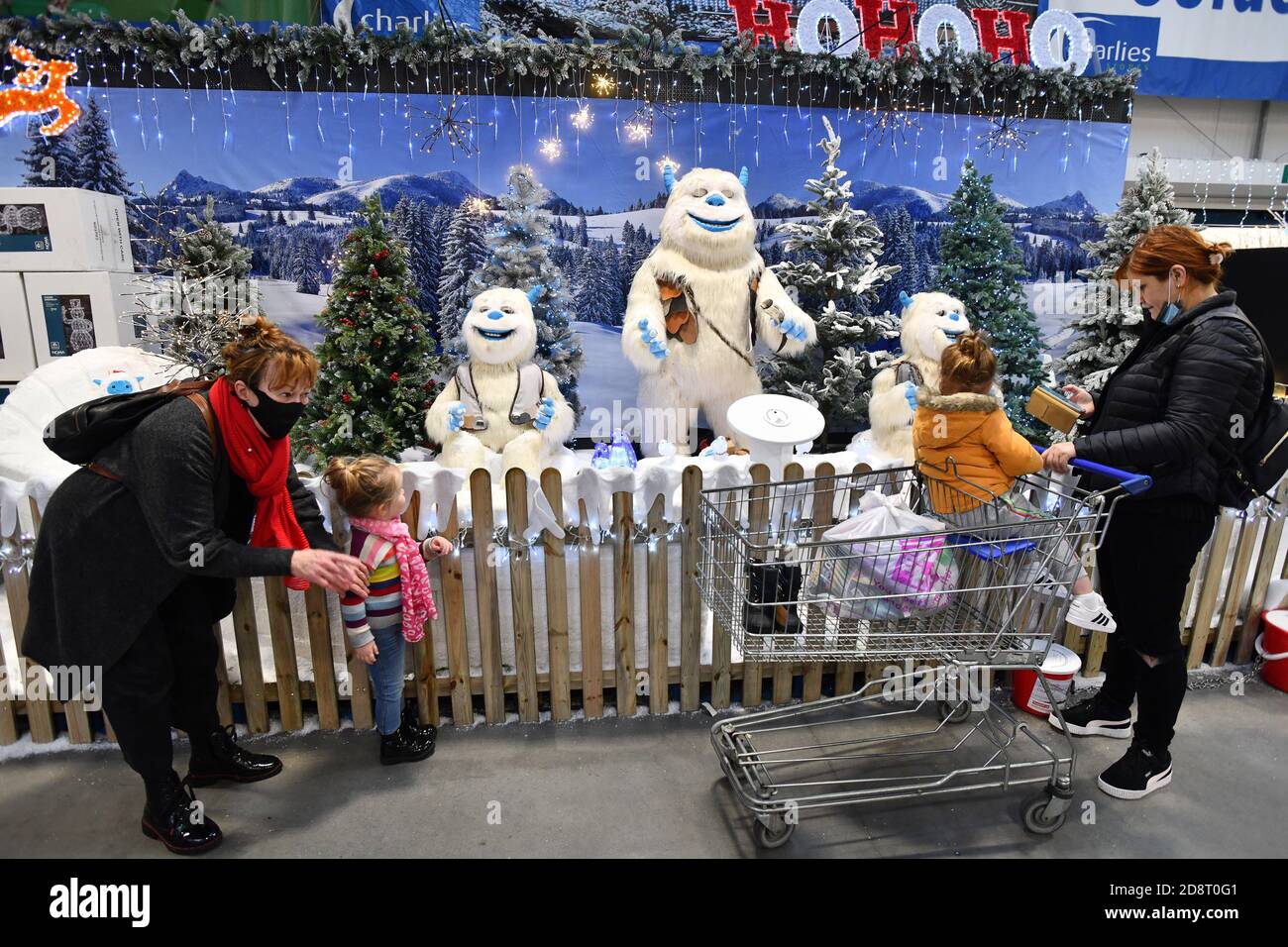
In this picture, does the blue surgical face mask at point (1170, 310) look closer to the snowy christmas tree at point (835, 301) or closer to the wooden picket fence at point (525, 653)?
the wooden picket fence at point (525, 653)

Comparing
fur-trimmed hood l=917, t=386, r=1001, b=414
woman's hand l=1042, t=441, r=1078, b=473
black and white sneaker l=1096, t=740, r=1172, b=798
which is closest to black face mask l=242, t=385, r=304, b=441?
fur-trimmed hood l=917, t=386, r=1001, b=414

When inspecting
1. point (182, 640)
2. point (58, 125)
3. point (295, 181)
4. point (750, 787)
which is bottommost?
point (750, 787)

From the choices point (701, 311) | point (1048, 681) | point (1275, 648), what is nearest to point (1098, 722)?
point (1048, 681)

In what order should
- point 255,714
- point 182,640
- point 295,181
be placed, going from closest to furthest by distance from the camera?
point 182,640
point 255,714
point 295,181

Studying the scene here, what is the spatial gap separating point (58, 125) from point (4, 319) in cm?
177

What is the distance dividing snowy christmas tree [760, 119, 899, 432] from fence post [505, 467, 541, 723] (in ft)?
11.2

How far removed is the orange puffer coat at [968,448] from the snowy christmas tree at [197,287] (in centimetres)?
Result: 394

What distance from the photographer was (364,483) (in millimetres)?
2484

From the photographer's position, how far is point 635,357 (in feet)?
17.1

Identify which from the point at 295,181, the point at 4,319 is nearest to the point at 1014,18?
the point at 295,181

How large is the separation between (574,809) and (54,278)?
5.07m

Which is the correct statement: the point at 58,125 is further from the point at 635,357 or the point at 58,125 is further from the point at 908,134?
the point at 908,134

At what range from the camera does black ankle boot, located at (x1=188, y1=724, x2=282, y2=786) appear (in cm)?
263

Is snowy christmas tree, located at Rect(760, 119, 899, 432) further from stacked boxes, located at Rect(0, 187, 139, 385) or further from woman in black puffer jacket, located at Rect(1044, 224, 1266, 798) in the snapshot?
stacked boxes, located at Rect(0, 187, 139, 385)
